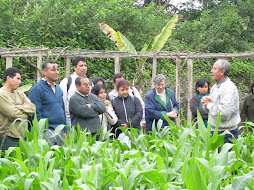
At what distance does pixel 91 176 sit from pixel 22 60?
895 centimetres

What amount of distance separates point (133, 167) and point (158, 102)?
349 cm

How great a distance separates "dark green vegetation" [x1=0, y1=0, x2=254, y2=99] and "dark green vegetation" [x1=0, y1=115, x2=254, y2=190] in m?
6.50

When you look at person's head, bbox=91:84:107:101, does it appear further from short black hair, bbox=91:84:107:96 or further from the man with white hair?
the man with white hair

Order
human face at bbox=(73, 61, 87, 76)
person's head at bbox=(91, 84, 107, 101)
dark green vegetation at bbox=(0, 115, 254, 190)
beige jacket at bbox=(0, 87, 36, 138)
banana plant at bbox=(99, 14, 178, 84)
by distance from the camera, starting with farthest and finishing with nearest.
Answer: banana plant at bbox=(99, 14, 178, 84) → human face at bbox=(73, 61, 87, 76) → person's head at bbox=(91, 84, 107, 101) → beige jacket at bbox=(0, 87, 36, 138) → dark green vegetation at bbox=(0, 115, 254, 190)

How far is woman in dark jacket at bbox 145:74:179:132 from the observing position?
6168 millimetres

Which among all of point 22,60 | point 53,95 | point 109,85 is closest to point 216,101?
point 53,95

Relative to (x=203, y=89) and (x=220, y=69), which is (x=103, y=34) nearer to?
(x=203, y=89)

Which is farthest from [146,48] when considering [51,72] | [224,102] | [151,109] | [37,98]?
[224,102]

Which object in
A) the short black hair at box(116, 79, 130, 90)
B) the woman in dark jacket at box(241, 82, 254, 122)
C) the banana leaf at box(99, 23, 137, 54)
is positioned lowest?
the woman in dark jacket at box(241, 82, 254, 122)

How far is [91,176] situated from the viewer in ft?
8.29

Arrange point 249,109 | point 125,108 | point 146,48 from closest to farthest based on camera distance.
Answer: point 125,108
point 249,109
point 146,48

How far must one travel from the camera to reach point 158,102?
6250 mm

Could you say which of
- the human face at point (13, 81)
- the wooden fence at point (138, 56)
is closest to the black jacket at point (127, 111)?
the human face at point (13, 81)

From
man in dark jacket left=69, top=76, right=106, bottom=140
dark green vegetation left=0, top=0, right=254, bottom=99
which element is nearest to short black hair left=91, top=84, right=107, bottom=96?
man in dark jacket left=69, top=76, right=106, bottom=140
